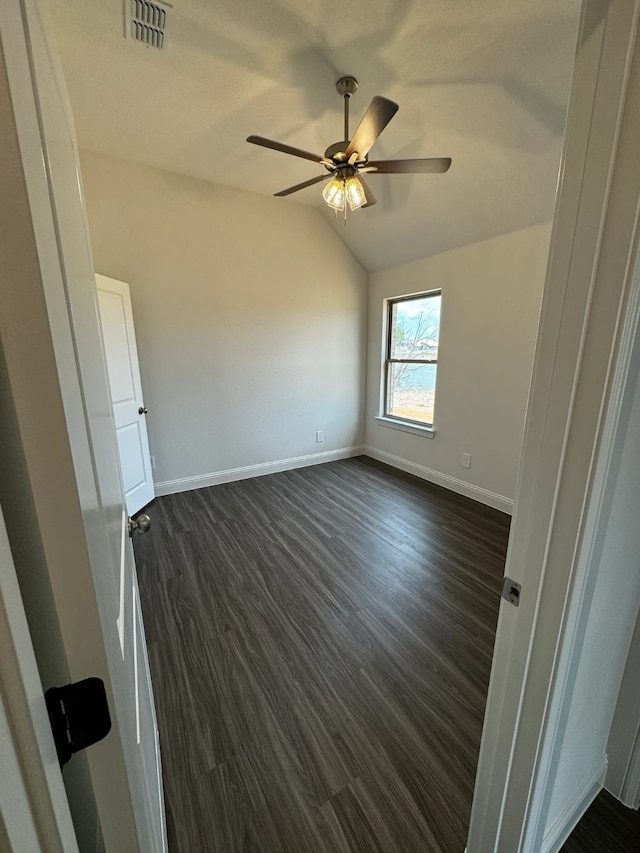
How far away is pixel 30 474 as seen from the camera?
337 mm

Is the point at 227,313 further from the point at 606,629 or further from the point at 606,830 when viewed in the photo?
the point at 606,830

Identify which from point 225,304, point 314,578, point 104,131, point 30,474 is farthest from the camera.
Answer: point 225,304

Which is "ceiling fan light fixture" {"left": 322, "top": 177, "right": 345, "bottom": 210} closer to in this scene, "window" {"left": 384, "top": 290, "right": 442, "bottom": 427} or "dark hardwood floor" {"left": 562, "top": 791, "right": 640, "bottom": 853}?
"window" {"left": 384, "top": 290, "right": 442, "bottom": 427}

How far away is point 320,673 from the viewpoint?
61.2 inches

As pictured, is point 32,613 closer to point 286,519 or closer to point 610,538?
point 610,538

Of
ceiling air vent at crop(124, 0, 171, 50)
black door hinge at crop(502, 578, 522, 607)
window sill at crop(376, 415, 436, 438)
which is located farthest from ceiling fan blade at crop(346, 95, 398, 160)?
window sill at crop(376, 415, 436, 438)

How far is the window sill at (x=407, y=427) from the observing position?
3.71 meters

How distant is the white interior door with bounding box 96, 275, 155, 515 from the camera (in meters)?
2.61

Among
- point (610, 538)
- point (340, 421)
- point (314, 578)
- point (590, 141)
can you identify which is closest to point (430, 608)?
point (314, 578)

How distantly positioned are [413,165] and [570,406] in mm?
1877

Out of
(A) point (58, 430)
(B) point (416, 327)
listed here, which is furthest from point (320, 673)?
(B) point (416, 327)

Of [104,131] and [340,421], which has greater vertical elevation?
[104,131]

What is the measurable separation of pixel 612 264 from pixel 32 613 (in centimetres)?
95

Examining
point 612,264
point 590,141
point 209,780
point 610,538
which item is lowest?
point 209,780
